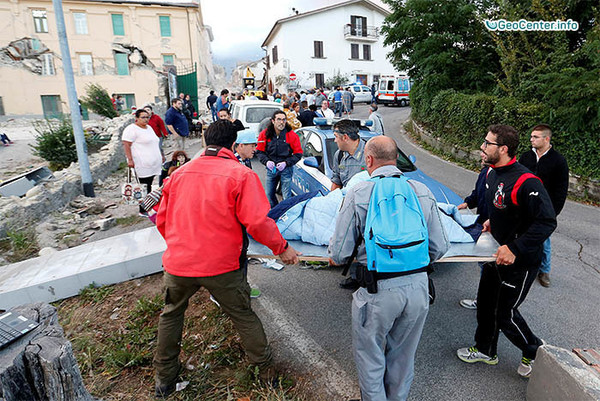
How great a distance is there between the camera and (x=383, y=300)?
211 centimetres

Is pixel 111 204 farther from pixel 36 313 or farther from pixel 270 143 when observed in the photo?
pixel 36 313

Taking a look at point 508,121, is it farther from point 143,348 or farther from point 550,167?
point 143,348

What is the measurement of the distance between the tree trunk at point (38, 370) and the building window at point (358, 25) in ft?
133

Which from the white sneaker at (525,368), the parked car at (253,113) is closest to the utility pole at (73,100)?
the parked car at (253,113)

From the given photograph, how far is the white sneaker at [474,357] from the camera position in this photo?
9.84 feet

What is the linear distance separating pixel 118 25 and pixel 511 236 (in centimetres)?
3565

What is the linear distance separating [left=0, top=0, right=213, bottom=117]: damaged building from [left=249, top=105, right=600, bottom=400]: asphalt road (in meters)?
29.1

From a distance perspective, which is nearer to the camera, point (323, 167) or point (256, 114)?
point (323, 167)

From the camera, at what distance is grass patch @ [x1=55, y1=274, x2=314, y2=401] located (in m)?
2.75

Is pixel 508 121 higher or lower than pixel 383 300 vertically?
higher

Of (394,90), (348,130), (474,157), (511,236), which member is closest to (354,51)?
(394,90)

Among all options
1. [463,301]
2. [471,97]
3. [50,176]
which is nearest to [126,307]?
[463,301]

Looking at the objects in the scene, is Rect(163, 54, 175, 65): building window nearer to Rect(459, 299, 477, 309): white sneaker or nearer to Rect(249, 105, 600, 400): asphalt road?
Rect(249, 105, 600, 400): asphalt road

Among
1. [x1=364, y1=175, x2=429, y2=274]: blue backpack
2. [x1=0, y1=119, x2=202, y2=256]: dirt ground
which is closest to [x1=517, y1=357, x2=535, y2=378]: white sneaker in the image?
[x1=364, y1=175, x2=429, y2=274]: blue backpack
